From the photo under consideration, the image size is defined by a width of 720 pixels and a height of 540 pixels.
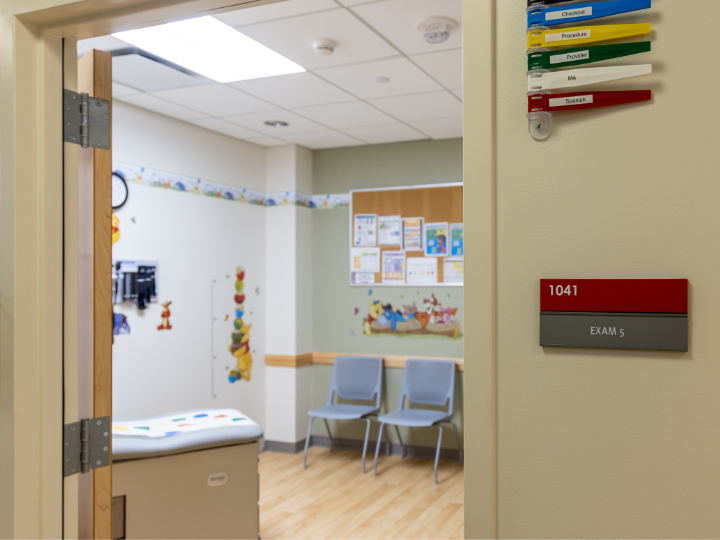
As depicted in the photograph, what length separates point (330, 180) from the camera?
19.0 feet

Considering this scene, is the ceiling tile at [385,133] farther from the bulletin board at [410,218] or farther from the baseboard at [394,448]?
the baseboard at [394,448]

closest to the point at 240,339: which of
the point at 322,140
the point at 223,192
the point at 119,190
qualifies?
the point at 223,192

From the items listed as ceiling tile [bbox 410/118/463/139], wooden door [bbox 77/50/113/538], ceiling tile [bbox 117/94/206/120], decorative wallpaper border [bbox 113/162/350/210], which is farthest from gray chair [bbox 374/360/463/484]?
wooden door [bbox 77/50/113/538]

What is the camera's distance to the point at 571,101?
0.95m

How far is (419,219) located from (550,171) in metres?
4.48

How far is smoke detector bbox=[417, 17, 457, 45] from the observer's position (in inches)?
109

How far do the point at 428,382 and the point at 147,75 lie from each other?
10.7ft

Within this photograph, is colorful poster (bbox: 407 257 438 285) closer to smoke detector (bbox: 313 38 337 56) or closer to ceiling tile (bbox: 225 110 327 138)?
ceiling tile (bbox: 225 110 327 138)

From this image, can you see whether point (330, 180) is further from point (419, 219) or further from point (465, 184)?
point (465, 184)

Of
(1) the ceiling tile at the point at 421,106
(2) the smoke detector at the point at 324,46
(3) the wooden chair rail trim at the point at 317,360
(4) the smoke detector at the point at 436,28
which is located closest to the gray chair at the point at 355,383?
(3) the wooden chair rail trim at the point at 317,360

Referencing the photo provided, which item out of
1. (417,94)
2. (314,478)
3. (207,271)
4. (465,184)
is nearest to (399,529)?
(314,478)

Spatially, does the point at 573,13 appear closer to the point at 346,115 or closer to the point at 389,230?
the point at 346,115

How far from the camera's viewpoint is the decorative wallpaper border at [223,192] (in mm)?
4191

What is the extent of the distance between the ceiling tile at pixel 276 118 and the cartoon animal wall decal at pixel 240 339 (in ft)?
3.98
